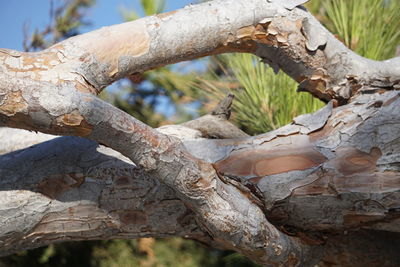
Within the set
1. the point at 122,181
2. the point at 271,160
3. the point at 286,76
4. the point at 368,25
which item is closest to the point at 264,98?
the point at 286,76

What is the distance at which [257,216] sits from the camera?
92cm

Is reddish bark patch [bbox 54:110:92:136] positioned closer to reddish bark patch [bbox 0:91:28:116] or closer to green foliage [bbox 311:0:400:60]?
reddish bark patch [bbox 0:91:28:116]

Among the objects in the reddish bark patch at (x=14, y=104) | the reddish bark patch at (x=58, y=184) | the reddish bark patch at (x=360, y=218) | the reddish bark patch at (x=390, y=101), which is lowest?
the reddish bark patch at (x=360, y=218)

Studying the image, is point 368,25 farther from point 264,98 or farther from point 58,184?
point 58,184

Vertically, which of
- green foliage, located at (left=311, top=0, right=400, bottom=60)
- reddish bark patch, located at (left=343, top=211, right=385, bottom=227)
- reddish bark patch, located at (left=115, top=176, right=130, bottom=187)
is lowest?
reddish bark patch, located at (left=343, top=211, right=385, bottom=227)

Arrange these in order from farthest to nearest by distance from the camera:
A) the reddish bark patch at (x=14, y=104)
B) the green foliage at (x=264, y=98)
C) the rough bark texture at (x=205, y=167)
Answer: the green foliage at (x=264, y=98)
the rough bark texture at (x=205, y=167)
the reddish bark patch at (x=14, y=104)

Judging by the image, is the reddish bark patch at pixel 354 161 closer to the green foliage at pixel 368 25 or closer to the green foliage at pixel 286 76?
the green foliage at pixel 286 76

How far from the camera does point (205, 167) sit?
87 centimetres

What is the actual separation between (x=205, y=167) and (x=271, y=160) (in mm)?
156

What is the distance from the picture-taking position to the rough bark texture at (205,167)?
2.88ft

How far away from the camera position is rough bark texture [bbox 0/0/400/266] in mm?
879

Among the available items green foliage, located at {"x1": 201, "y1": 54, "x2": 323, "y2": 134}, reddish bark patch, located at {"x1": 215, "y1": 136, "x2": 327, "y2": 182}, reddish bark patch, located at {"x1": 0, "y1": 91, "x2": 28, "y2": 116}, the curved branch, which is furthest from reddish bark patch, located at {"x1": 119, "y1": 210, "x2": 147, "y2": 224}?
green foliage, located at {"x1": 201, "y1": 54, "x2": 323, "y2": 134}

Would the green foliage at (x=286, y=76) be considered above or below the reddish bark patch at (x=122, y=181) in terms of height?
above

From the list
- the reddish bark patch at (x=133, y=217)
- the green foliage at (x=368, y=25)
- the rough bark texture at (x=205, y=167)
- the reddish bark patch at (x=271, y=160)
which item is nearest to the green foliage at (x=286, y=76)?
the green foliage at (x=368, y=25)
